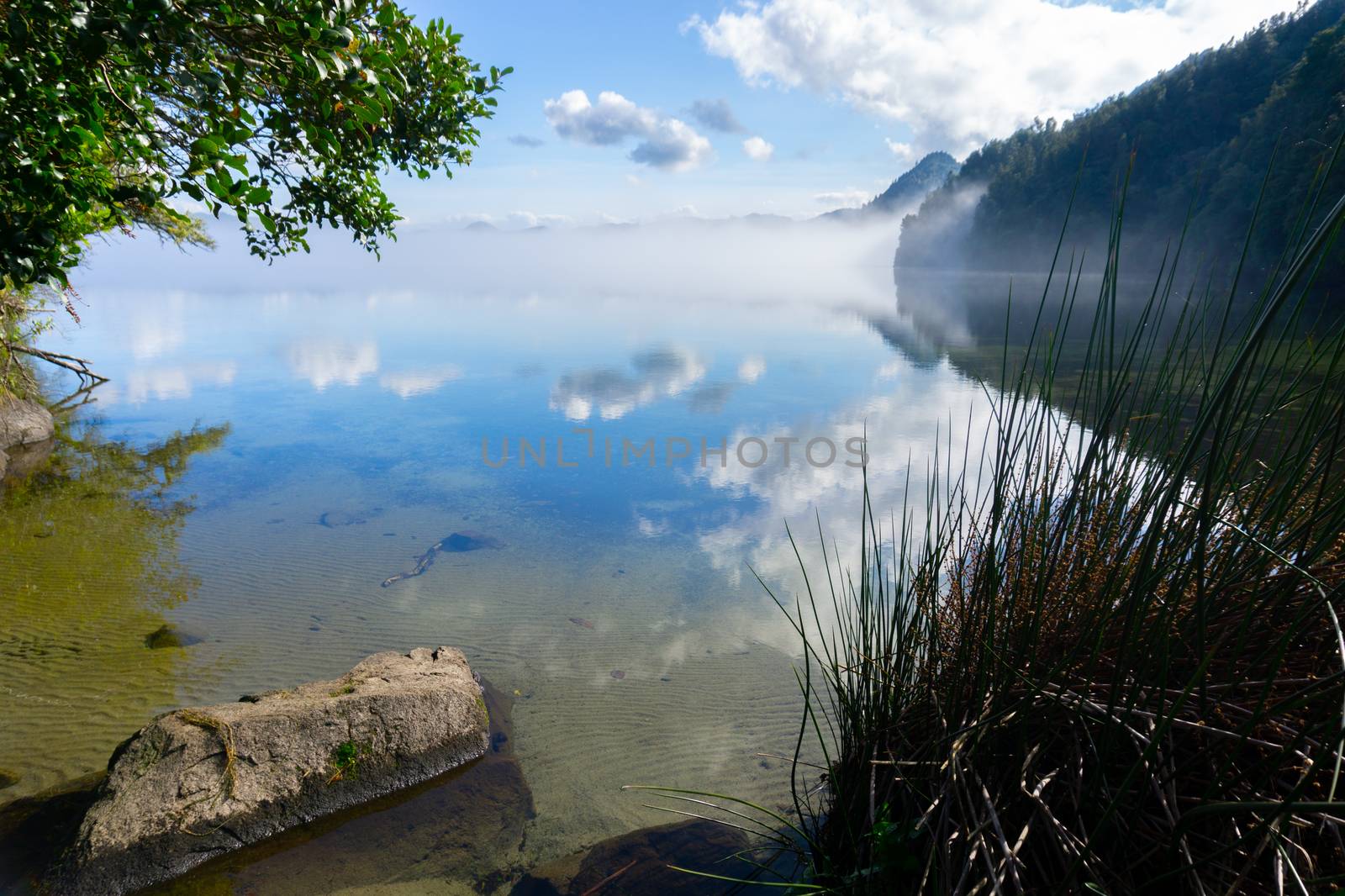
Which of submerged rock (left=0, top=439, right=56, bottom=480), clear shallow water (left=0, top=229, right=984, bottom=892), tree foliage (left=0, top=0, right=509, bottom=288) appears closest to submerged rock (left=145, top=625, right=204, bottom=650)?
clear shallow water (left=0, top=229, right=984, bottom=892)

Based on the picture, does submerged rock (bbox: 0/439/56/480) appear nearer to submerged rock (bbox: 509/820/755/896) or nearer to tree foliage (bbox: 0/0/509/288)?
tree foliage (bbox: 0/0/509/288)

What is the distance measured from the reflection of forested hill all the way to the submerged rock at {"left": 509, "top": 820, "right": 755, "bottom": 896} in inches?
226

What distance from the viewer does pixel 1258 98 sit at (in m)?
43.8

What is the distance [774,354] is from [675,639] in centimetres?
1332

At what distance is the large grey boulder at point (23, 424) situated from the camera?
8.68 metres

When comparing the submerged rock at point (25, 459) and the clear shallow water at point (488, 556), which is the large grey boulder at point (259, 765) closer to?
the clear shallow water at point (488, 556)

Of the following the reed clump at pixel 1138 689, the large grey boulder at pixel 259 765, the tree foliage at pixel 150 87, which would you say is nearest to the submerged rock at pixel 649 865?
the reed clump at pixel 1138 689

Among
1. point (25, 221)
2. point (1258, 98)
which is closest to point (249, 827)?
point (25, 221)

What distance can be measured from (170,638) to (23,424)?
676cm

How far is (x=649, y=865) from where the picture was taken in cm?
284

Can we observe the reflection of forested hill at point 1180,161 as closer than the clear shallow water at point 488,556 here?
No

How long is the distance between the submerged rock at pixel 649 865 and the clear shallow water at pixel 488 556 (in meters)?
0.15

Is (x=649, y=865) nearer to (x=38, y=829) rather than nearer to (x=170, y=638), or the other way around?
(x=38, y=829)

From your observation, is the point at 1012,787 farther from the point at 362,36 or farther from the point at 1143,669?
the point at 362,36
